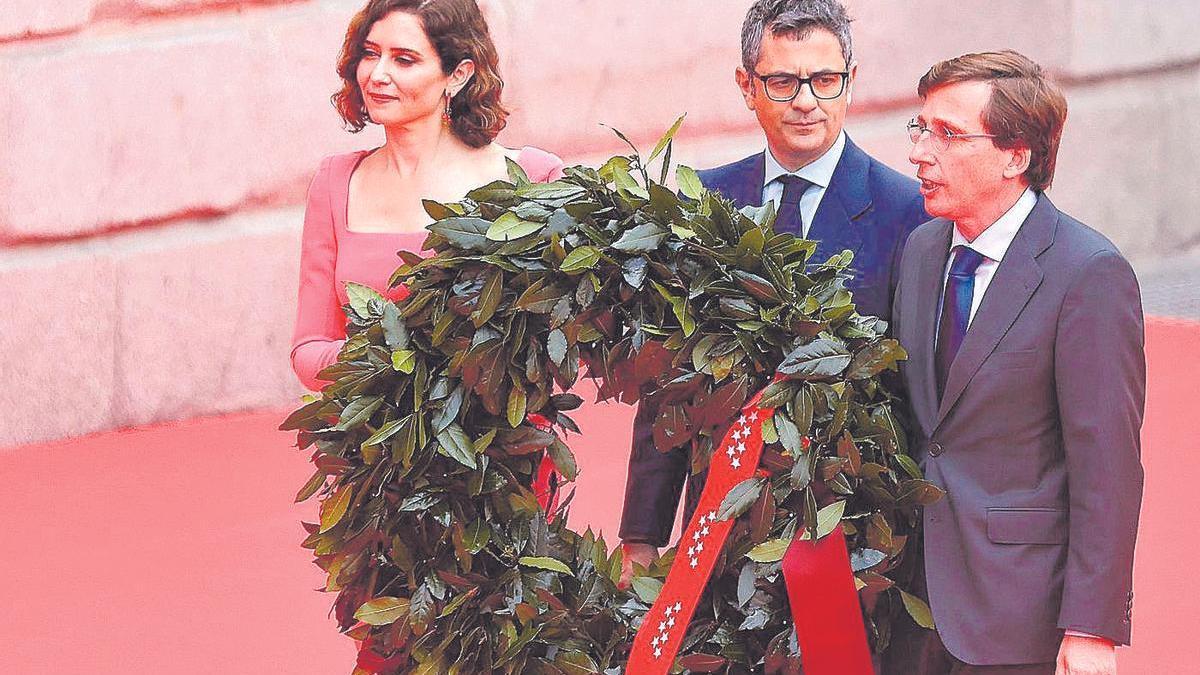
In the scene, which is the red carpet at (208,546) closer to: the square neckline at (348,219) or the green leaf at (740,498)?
the square neckline at (348,219)

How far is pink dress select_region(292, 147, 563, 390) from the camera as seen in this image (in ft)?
9.92

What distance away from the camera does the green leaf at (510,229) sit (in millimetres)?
2666

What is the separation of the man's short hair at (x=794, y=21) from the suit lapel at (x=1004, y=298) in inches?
20.6

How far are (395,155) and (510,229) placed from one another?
59 cm

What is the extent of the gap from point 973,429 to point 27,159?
4.33 metres

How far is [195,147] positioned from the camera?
6.04 meters

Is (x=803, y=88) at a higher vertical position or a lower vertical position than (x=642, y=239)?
higher

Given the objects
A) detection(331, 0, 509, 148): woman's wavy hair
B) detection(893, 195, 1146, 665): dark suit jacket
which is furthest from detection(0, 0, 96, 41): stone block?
detection(893, 195, 1146, 665): dark suit jacket

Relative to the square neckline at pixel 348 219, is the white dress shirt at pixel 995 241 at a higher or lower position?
higher

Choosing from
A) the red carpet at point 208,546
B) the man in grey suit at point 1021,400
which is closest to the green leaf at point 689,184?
the man in grey suit at point 1021,400

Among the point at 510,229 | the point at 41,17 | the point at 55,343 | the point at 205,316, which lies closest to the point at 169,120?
the point at 41,17

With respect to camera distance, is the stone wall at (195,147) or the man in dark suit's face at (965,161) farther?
the stone wall at (195,147)

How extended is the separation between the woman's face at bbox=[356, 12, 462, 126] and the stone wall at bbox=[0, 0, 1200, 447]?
10.2ft

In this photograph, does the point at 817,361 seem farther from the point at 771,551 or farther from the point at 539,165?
the point at 539,165
